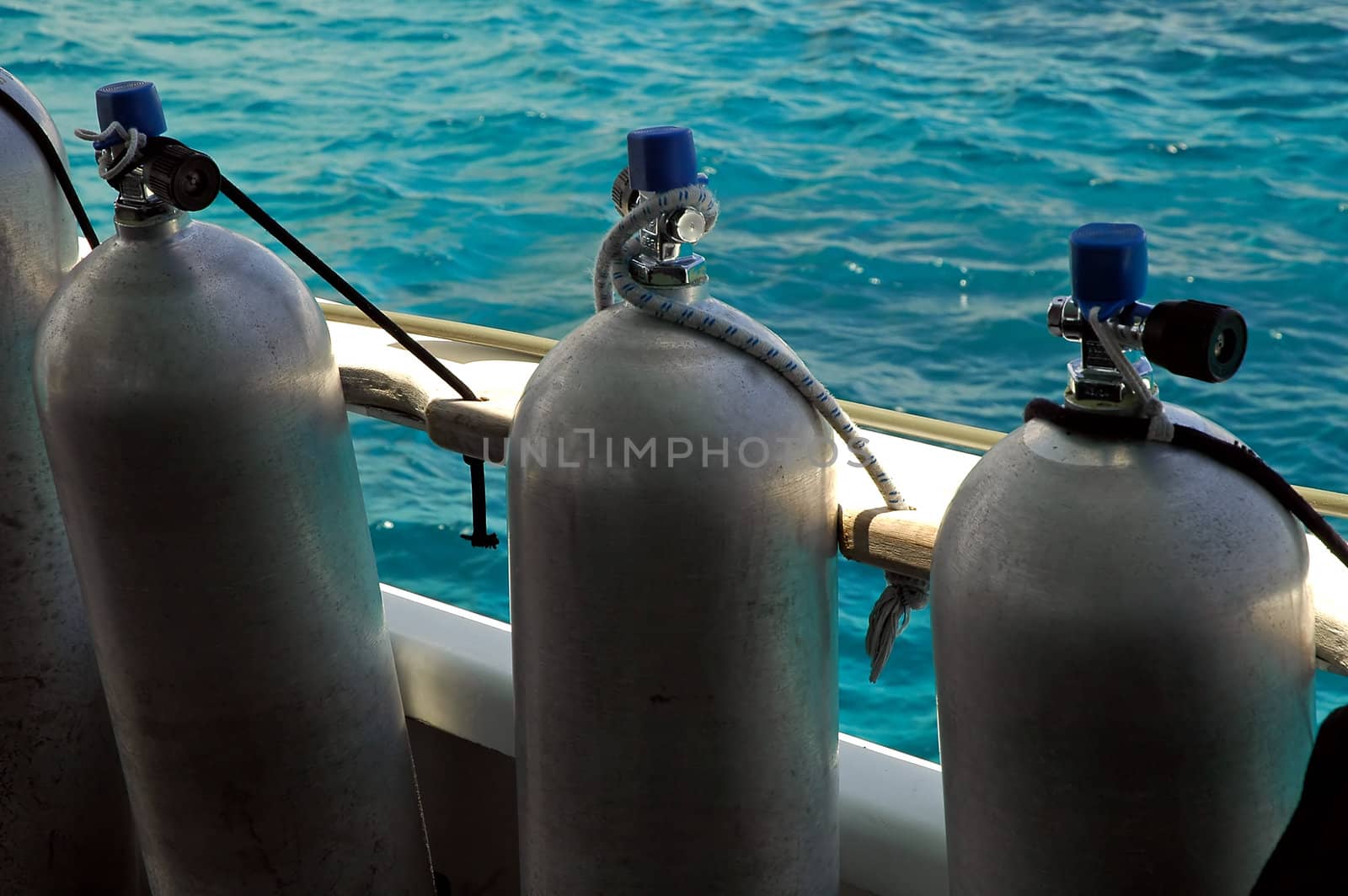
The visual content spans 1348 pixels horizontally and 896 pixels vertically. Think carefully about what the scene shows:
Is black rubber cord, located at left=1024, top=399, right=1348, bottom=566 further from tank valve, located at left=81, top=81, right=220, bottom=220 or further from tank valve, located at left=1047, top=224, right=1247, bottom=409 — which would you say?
tank valve, located at left=81, top=81, right=220, bottom=220

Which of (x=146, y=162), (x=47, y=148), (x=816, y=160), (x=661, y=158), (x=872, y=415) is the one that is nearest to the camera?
(x=661, y=158)

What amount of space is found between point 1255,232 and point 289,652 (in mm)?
4558

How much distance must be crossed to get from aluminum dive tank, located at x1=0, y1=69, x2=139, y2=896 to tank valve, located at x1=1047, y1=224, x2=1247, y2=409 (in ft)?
2.02

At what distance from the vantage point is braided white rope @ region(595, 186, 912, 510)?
62cm

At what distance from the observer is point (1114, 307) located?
1.71 ft

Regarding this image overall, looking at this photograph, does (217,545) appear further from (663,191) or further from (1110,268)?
(1110,268)

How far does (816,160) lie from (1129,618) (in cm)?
510

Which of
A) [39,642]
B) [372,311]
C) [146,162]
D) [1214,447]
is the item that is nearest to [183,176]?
[146,162]

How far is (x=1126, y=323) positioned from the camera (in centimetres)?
52

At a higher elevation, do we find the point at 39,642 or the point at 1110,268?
the point at 1110,268

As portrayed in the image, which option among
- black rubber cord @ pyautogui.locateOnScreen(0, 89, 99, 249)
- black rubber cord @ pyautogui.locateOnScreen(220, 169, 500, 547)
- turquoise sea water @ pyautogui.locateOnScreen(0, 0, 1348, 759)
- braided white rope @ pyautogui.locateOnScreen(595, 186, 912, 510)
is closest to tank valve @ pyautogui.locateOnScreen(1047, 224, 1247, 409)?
braided white rope @ pyautogui.locateOnScreen(595, 186, 912, 510)

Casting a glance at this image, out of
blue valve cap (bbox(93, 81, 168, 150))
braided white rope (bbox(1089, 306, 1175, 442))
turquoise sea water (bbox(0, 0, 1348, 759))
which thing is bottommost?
turquoise sea water (bbox(0, 0, 1348, 759))

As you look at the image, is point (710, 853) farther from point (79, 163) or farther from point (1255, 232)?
point (79, 163)

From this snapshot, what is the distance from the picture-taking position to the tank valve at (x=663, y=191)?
62 centimetres
